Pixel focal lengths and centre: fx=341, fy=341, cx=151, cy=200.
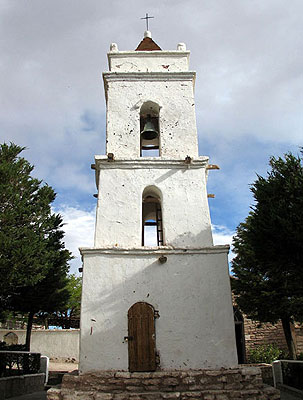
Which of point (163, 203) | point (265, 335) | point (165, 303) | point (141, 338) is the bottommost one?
point (265, 335)

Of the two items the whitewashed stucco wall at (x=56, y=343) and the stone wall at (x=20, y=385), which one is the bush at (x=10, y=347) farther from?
the whitewashed stucco wall at (x=56, y=343)

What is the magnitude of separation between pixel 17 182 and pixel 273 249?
31.9 feet

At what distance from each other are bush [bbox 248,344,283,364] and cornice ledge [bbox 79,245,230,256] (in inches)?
437

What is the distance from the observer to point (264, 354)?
17516mm

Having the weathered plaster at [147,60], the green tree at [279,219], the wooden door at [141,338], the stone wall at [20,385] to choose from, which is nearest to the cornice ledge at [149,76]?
the weathered plaster at [147,60]

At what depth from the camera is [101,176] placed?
32.6 ft

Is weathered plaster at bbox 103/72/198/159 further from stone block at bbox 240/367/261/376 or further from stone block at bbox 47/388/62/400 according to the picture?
stone block at bbox 47/388/62/400

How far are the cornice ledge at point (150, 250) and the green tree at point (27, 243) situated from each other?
418cm

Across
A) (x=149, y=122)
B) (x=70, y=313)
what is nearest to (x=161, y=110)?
(x=149, y=122)

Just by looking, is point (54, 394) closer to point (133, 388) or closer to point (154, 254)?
point (133, 388)

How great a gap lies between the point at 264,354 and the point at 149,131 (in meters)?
13.4

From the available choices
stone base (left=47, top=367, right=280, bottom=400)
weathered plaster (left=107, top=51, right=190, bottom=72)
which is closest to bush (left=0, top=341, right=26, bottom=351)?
stone base (left=47, top=367, right=280, bottom=400)

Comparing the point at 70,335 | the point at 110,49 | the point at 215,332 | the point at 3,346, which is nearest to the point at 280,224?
the point at 215,332

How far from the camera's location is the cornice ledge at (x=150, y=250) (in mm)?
8828
